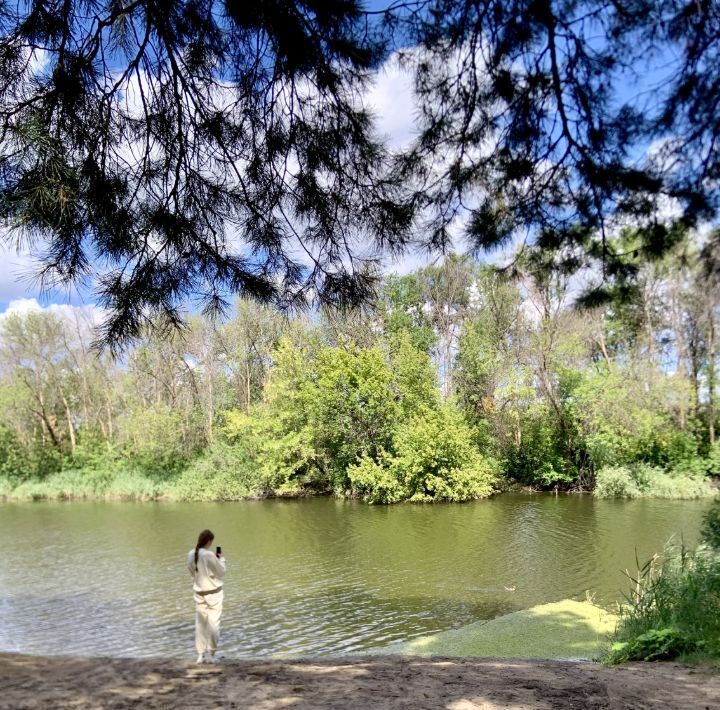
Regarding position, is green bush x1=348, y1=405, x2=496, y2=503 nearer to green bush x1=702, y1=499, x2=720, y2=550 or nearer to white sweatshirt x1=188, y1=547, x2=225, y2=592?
green bush x1=702, y1=499, x2=720, y2=550

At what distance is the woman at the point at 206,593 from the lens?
6375 mm

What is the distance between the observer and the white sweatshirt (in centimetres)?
636

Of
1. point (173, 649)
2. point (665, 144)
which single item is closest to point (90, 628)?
point (173, 649)

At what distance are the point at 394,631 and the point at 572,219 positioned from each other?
7.12 m

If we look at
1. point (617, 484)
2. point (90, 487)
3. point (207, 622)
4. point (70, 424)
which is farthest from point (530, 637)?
point (70, 424)

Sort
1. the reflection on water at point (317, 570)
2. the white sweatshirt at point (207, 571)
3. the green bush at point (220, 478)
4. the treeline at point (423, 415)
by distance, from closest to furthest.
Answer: the white sweatshirt at point (207, 571), the reflection on water at point (317, 570), the treeline at point (423, 415), the green bush at point (220, 478)

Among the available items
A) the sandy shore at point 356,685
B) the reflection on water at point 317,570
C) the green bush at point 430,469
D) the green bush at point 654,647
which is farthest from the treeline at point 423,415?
the sandy shore at point 356,685

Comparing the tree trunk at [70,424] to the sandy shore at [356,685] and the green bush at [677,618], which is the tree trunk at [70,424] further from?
the green bush at [677,618]

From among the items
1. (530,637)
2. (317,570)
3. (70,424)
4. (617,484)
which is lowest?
(317,570)

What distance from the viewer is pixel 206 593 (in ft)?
Result: 21.1

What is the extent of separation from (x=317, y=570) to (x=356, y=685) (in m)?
9.21

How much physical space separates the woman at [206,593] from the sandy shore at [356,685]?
133 centimetres

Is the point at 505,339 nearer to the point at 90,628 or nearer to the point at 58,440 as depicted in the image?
the point at 90,628

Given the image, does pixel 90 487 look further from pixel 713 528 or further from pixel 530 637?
pixel 713 528
